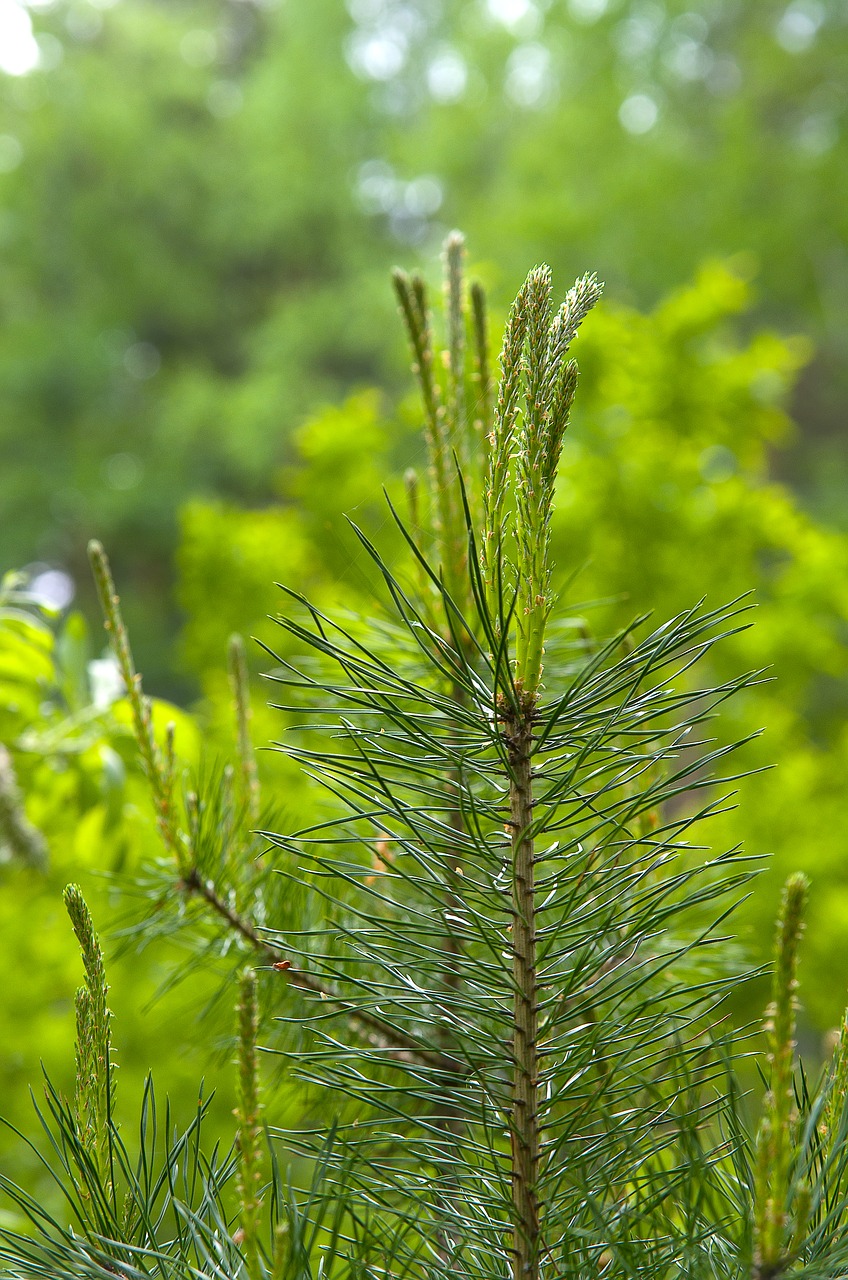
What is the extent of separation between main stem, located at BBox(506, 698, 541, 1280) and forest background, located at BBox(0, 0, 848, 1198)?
0.20 metres

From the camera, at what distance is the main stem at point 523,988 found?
340 millimetres

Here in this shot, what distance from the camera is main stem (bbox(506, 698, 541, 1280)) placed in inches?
13.4

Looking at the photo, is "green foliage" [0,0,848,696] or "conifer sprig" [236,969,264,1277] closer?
"conifer sprig" [236,969,264,1277]

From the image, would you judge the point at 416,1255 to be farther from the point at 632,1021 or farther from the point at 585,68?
the point at 585,68

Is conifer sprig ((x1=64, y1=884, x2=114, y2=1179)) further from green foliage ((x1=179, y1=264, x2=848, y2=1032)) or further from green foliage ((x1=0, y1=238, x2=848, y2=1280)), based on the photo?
green foliage ((x1=179, y1=264, x2=848, y2=1032))

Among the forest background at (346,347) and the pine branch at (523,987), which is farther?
the forest background at (346,347)

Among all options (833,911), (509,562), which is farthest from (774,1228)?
(833,911)

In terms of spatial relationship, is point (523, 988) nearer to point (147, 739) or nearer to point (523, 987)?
point (523, 987)

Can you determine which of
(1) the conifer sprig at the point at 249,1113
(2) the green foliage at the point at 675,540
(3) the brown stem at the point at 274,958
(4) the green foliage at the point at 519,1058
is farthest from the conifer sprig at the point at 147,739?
(2) the green foliage at the point at 675,540

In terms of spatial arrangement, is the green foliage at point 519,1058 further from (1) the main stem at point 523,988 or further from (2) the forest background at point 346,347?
(2) the forest background at point 346,347

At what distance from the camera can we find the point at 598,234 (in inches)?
162

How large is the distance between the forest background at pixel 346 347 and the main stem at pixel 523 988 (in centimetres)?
20

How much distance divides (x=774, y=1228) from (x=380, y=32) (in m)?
8.42

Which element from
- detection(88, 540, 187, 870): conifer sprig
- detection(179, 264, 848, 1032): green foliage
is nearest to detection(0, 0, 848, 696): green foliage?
detection(179, 264, 848, 1032): green foliage
